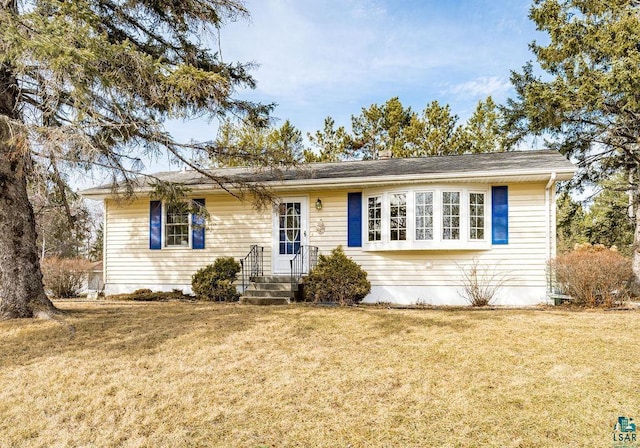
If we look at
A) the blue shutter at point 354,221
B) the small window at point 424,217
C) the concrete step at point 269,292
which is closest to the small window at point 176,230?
the concrete step at point 269,292

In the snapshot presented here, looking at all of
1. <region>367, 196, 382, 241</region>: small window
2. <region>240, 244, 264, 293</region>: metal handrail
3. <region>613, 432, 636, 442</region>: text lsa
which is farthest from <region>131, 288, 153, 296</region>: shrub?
<region>613, 432, 636, 442</region>: text lsa

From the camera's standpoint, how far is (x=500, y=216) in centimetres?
948

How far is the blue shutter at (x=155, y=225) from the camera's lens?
1156 centimetres

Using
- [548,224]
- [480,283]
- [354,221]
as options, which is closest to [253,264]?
[354,221]

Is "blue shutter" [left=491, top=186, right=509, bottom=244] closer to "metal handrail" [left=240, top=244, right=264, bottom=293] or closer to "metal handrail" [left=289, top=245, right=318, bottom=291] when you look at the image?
"metal handrail" [left=289, top=245, right=318, bottom=291]

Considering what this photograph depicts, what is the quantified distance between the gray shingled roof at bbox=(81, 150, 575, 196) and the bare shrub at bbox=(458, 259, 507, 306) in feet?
6.83

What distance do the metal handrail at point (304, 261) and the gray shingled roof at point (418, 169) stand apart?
1.66m

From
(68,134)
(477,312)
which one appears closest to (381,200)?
(477,312)

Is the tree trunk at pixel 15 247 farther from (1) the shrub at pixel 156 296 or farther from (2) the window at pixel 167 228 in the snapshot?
(2) the window at pixel 167 228

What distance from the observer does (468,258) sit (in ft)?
31.8

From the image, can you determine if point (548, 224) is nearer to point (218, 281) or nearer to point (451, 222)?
point (451, 222)

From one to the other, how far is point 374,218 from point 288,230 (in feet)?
7.17

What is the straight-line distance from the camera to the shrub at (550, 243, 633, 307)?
27.0 feet

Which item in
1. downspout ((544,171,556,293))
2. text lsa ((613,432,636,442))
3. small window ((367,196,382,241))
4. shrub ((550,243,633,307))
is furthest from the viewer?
small window ((367,196,382,241))
